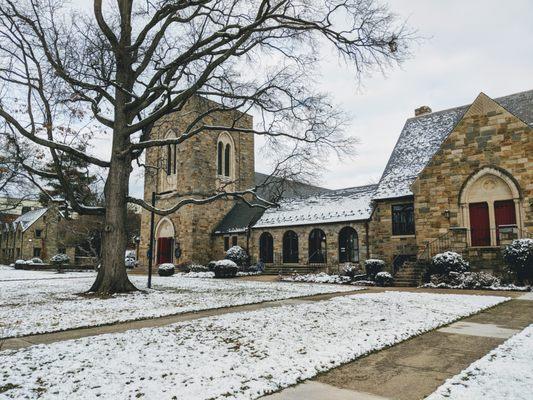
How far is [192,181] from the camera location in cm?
3331

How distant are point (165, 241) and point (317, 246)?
48.5 feet

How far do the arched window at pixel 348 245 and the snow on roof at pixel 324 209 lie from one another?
93cm

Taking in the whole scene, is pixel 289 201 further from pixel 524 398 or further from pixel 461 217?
pixel 524 398

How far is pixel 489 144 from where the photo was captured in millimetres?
19562

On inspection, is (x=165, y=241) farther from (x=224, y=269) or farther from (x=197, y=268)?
(x=224, y=269)

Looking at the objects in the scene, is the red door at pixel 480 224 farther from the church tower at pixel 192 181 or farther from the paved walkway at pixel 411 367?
the church tower at pixel 192 181

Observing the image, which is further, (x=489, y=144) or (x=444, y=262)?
(x=489, y=144)

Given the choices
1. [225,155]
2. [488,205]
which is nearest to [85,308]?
[488,205]

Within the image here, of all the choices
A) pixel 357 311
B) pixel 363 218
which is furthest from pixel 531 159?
pixel 357 311

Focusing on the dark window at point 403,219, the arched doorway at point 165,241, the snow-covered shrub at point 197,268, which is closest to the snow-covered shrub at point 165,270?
the snow-covered shrub at point 197,268

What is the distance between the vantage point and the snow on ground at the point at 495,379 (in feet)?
13.5

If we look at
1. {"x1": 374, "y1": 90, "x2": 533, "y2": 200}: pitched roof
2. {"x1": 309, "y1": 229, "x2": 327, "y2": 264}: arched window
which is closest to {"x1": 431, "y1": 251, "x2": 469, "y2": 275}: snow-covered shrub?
{"x1": 374, "y1": 90, "x2": 533, "y2": 200}: pitched roof

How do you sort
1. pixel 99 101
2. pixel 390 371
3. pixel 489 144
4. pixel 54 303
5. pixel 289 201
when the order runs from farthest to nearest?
pixel 289 201, pixel 489 144, pixel 99 101, pixel 54 303, pixel 390 371

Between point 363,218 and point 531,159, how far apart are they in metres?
9.37
